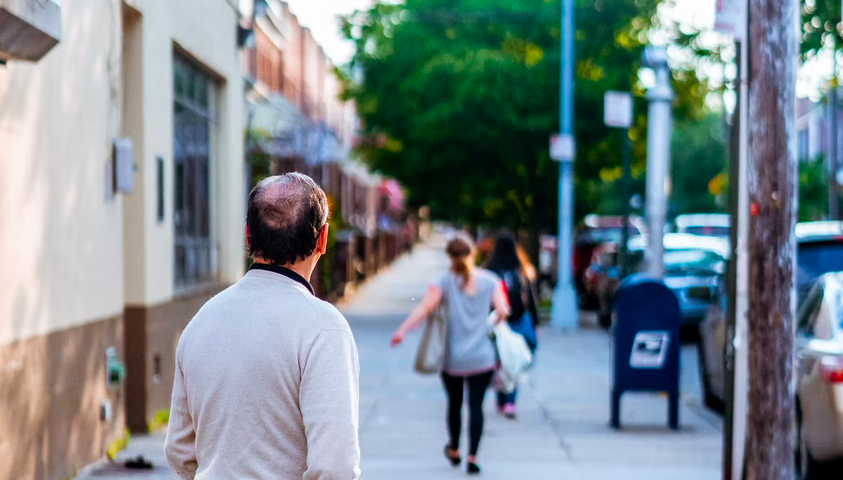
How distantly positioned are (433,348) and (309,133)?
625 inches

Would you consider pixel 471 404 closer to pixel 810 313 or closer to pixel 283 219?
pixel 810 313

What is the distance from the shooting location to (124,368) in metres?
9.11

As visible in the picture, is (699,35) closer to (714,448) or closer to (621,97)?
Result: (621,97)

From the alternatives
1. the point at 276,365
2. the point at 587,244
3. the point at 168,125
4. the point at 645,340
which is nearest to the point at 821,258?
the point at 645,340

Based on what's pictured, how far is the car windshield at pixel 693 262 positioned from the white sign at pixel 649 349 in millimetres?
8573

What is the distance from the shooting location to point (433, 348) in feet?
26.8

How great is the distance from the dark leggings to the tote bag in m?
0.16

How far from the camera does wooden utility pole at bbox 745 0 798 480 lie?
6.43m

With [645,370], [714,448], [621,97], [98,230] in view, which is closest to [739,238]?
[714,448]

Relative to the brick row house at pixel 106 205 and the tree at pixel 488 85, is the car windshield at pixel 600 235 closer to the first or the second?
the tree at pixel 488 85

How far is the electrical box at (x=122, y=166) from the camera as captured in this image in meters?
8.73

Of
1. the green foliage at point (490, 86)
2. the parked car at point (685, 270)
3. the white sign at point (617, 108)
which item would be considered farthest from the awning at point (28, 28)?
the green foliage at point (490, 86)

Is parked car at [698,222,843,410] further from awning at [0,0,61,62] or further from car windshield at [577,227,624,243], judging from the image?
car windshield at [577,227,624,243]

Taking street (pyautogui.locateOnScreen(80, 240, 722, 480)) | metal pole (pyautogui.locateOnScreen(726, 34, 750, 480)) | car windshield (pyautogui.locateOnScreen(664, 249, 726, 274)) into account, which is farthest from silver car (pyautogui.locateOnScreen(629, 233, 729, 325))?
metal pole (pyautogui.locateOnScreen(726, 34, 750, 480))
